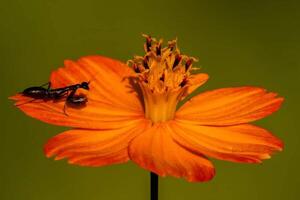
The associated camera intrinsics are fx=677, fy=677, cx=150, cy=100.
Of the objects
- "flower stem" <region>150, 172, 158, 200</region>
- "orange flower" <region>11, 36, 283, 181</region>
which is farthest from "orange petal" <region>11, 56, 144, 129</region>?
"flower stem" <region>150, 172, 158, 200</region>

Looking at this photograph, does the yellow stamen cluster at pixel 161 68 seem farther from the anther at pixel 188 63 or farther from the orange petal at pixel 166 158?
the orange petal at pixel 166 158

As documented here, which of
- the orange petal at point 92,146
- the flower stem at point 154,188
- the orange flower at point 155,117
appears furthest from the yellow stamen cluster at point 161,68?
the flower stem at point 154,188

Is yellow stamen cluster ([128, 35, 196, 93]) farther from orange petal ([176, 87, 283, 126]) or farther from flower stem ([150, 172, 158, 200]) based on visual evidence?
flower stem ([150, 172, 158, 200])

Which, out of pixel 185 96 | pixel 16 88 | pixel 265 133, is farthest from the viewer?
pixel 16 88

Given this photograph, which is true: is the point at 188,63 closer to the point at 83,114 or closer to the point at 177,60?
the point at 177,60

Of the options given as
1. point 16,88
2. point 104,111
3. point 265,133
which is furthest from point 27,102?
point 16,88

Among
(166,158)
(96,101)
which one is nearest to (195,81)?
(96,101)

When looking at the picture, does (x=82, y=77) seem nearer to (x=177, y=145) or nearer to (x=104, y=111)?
(x=104, y=111)
